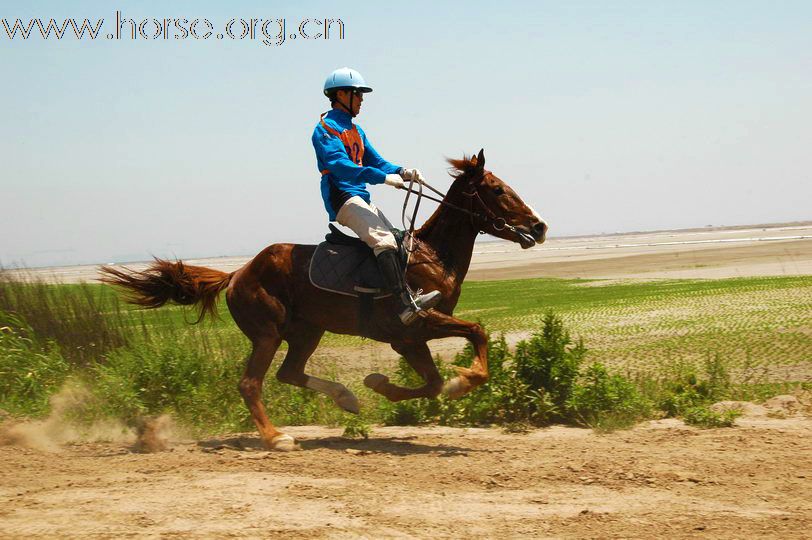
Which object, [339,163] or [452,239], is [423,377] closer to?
[452,239]

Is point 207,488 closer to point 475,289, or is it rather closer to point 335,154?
point 335,154

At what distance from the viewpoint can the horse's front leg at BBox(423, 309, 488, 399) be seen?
7.60 m

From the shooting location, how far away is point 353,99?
27.2 ft

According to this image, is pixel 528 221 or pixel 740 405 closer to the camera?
pixel 528 221

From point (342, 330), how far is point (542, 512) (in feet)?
11.3

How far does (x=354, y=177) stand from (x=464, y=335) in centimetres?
185

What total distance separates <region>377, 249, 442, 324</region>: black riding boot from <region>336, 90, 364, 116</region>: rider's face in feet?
5.16

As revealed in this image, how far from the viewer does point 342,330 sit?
8.41 meters

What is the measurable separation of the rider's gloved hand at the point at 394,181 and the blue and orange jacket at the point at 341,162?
5 cm

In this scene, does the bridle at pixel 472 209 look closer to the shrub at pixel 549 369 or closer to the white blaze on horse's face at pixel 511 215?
the white blaze on horse's face at pixel 511 215

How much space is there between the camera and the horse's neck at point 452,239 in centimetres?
822

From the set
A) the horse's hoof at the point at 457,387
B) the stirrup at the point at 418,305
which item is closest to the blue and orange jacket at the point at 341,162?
the stirrup at the point at 418,305

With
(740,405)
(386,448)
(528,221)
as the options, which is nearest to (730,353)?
(740,405)

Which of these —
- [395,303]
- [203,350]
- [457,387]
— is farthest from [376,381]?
[203,350]
